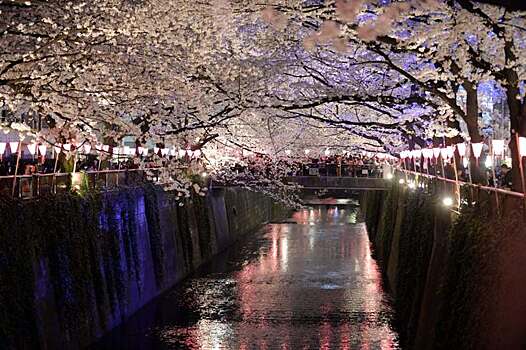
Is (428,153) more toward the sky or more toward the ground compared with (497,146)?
more toward the sky

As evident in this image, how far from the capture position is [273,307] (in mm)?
18828

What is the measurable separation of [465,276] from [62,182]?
8876 millimetres

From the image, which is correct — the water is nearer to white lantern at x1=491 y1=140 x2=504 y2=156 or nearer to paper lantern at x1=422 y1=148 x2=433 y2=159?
paper lantern at x1=422 y1=148 x2=433 y2=159

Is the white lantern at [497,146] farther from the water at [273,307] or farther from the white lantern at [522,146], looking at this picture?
the water at [273,307]

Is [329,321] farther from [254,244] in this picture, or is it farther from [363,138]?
[254,244]

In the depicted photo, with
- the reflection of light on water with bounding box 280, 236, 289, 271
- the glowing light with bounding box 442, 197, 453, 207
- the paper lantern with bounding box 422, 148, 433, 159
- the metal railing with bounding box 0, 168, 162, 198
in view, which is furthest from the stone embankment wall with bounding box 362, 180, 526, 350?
the reflection of light on water with bounding box 280, 236, 289, 271

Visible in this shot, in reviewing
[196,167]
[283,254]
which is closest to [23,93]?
[196,167]

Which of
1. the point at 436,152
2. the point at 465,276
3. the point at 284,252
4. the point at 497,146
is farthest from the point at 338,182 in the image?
the point at 465,276

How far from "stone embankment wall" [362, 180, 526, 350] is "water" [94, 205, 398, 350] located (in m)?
1.32

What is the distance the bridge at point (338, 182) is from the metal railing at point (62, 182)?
33.4 feet

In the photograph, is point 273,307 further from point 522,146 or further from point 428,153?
point 522,146

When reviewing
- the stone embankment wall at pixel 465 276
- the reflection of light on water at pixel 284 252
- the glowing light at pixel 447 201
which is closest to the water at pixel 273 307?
the reflection of light on water at pixel 284 252

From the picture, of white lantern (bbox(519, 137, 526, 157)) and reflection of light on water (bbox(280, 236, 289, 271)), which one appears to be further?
reflection of light on water (bbox(280, 236, 289, 271))

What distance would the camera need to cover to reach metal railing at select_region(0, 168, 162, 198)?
12367 mm
